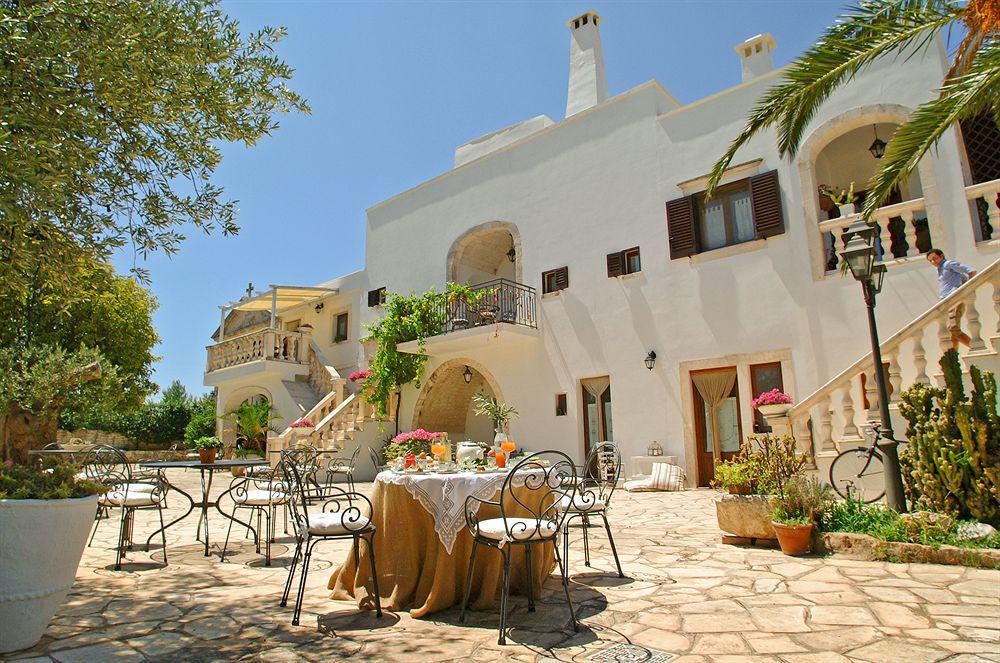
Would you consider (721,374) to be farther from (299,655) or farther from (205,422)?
(205,422)

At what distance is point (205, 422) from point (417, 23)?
1717cm

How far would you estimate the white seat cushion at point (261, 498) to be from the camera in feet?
18.6

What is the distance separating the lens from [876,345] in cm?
584

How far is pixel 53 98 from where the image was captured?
3.58 m

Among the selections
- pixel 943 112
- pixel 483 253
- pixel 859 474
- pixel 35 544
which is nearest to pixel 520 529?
pixel 35 544

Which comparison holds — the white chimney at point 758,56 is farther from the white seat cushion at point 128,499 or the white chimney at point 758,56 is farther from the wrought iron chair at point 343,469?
the white seat cushion at point 128,499

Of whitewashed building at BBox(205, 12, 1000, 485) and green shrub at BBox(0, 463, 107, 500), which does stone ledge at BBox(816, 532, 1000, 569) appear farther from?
green shrub at BBox(0, 463, 107, 500)

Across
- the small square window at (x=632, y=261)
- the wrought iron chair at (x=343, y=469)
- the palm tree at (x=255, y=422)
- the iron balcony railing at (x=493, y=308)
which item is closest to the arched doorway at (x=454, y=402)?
the iron balcony railing at (x=493, y=308)

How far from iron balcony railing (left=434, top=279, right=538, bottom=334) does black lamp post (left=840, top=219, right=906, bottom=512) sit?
748 centimetres

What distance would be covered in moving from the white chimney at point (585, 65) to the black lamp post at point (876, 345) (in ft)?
30.4

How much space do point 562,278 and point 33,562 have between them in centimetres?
1074

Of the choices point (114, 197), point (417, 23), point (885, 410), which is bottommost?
point (885, 410)

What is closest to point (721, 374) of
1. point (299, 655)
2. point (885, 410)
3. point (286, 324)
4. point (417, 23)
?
point (885, 410)

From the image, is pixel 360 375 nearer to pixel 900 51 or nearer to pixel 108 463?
pixel 108 463
